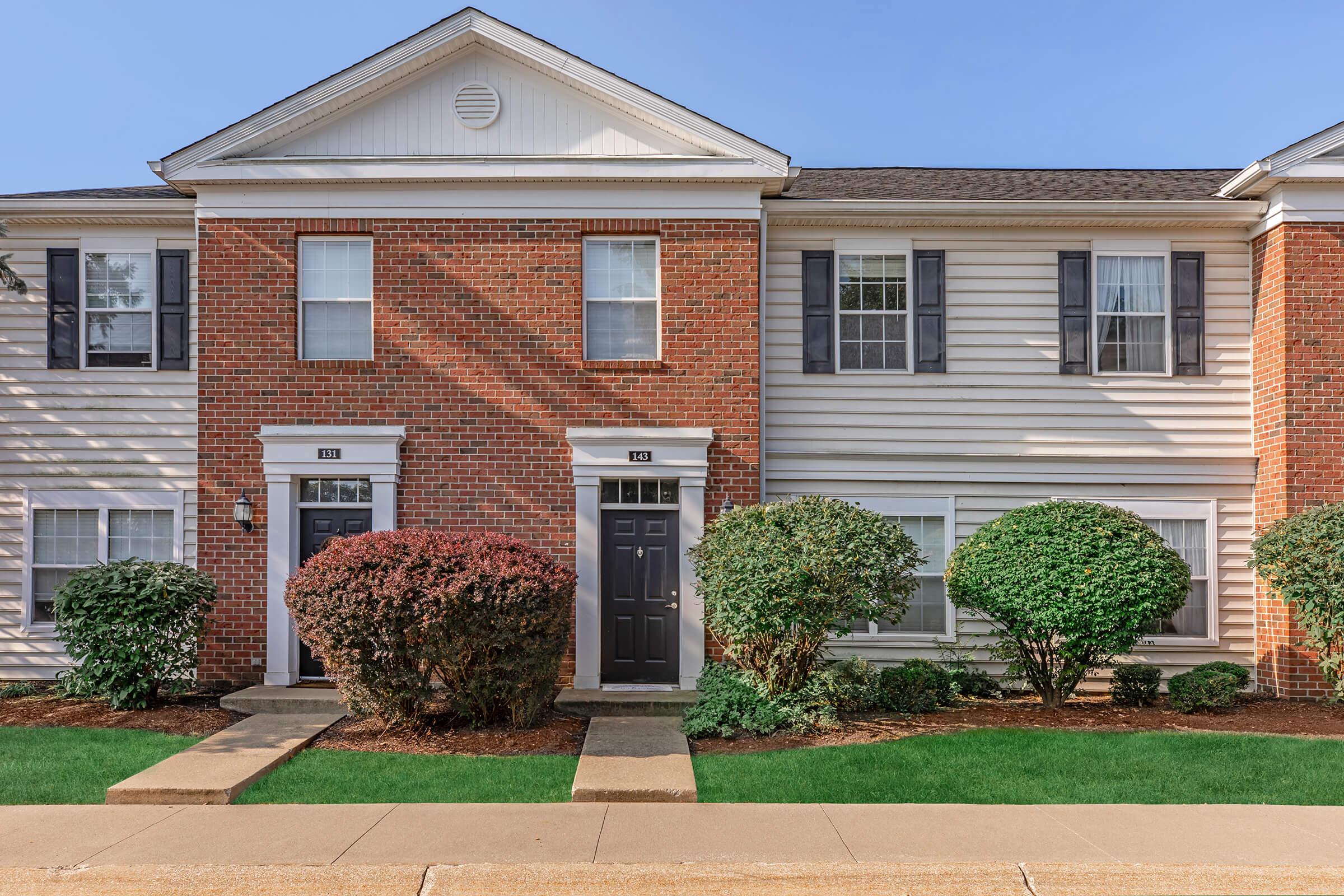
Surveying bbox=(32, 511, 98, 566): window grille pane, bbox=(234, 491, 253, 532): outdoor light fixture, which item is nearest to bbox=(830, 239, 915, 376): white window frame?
bbox=(234, 491, 253, 532): outdoor light fixture

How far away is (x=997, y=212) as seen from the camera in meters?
11.6

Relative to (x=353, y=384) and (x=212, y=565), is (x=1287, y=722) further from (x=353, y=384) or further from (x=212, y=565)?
(x=212, y=565)

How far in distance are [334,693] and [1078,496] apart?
897cm

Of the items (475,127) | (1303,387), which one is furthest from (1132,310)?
(475,127)

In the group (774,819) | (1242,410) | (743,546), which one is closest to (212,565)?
(743,546)

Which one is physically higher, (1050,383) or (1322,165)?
(1322,165)

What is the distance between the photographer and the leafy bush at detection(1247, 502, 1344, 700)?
32.1 feet

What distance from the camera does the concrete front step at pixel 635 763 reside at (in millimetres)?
7074

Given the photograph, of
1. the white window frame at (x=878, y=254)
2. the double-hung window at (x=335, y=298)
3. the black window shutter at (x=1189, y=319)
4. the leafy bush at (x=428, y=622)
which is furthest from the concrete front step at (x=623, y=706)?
the black window shutter at (x=1189, y=319)

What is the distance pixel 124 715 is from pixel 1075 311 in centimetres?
1156

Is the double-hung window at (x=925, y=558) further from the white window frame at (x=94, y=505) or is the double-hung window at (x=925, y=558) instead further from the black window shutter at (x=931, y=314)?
the white window frame at (x=94, y=505)

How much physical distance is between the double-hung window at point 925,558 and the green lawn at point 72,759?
7.54 metres

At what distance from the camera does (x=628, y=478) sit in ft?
35.9

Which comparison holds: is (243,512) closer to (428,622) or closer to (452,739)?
(428,622)
